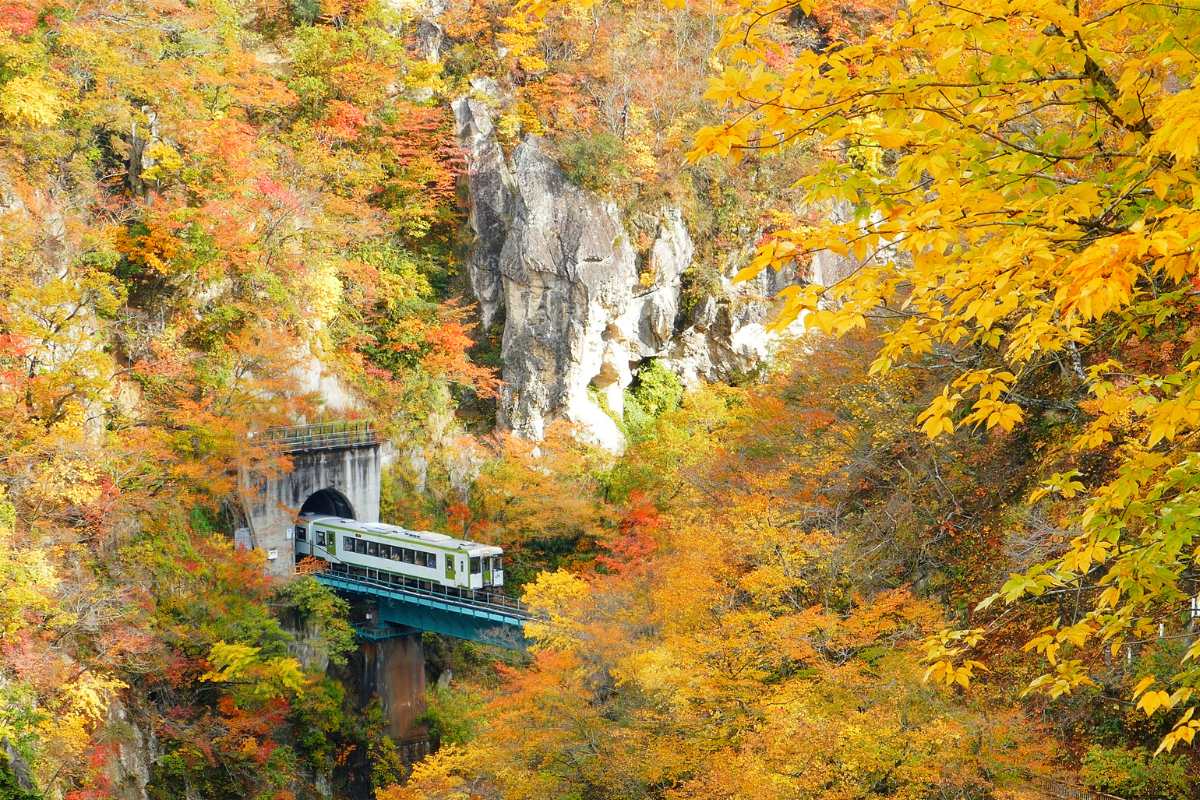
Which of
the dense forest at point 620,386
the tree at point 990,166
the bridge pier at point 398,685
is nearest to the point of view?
the tree at point 990,166

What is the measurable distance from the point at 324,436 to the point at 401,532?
3.28 m

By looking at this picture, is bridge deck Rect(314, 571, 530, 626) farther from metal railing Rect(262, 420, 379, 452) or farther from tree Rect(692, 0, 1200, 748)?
tree Rect(692, 0, 1200, 748)

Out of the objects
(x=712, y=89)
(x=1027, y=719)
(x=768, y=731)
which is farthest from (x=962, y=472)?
(x=712, y=89)

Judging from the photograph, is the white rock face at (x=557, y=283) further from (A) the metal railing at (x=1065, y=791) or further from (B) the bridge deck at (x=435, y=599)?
(A) the metal railing at (x=1065, y=791)

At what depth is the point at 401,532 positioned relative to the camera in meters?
23.5

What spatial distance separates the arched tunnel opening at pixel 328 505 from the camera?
25734mm

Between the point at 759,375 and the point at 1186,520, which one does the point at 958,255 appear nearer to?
the point at 1186,520

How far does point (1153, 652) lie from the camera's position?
9.72 metres

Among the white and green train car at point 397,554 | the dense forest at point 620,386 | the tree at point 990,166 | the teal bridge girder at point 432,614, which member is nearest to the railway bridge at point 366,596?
the teal bridge girder at point 432,614

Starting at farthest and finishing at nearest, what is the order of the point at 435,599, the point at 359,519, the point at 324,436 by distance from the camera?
the point at 359,519 < the point at 324,436 < the point at 435,599

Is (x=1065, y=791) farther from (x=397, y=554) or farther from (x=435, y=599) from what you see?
(x=397, y=554)

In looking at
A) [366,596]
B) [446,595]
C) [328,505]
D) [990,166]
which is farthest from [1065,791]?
[328,505]

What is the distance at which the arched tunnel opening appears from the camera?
84.4ft

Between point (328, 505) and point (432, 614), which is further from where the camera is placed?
point (328, 505)
